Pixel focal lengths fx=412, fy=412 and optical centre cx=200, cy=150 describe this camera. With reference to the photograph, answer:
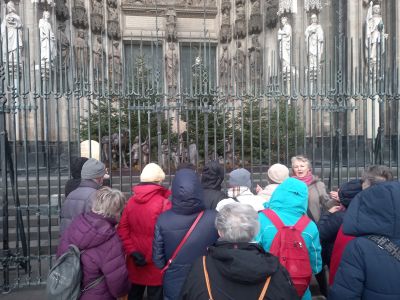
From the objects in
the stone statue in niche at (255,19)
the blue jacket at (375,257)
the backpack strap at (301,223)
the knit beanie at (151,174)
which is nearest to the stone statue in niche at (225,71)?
the stone statue in niche at (255,19)

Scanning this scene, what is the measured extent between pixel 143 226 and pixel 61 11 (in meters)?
12.1

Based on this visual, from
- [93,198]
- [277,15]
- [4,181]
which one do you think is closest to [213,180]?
[93,198]

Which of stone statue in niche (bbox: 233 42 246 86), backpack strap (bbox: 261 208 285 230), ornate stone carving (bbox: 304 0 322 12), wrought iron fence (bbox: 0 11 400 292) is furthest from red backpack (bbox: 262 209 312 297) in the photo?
ornate stone carving (bbox: 304 0 322 12)

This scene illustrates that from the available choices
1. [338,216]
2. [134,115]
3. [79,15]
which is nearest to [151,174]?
[338,216]

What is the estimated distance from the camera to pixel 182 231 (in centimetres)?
316

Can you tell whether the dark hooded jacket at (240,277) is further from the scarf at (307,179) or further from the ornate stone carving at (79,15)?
the ornate stone carving at (79,15)

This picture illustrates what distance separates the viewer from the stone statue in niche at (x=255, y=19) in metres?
16.6

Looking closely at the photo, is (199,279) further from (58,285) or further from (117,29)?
(117,29)

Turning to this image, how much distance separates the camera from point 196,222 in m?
3.18

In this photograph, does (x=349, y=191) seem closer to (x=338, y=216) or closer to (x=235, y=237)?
(x=338, y=216)

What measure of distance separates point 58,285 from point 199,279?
134 cm

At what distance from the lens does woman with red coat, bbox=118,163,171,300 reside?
378cm

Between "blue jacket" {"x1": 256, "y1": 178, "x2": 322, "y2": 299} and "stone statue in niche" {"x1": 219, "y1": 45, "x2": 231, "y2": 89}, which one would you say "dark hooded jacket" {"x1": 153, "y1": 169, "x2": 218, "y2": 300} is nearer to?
"blue jacket" {"x1": 256, "y1": 178, "x2": 322, "y2": 299}

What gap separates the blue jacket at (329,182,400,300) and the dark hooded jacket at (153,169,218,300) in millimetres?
1083
